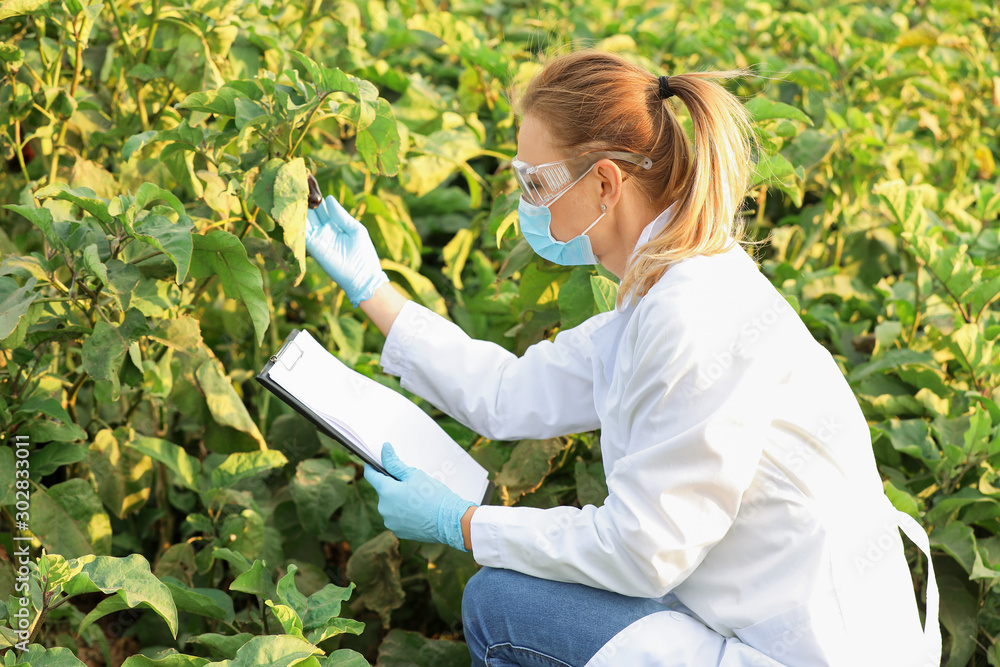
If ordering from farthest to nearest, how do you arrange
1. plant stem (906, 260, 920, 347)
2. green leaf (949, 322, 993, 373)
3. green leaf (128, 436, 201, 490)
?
plant stem (906, 260, 920, 347) < green leaf (949, 322, 993, 373) < green leaf (128, 436, 201, 490)

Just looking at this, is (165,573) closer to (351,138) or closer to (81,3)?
(81,3)

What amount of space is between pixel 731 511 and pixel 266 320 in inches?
31.6

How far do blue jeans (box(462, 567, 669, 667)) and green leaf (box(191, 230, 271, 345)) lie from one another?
579mm

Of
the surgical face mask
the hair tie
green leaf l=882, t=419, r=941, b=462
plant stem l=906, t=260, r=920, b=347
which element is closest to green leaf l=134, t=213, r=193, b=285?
the surgical face mask

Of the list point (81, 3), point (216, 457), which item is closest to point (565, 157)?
point (81, 3)

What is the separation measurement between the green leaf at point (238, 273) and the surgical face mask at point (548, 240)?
49 centimetres

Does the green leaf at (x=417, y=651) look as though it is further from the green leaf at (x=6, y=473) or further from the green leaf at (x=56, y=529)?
the green leaf at (x=6, y=473)

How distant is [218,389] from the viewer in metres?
1.63

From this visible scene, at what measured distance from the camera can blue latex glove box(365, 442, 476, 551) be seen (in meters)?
1.50

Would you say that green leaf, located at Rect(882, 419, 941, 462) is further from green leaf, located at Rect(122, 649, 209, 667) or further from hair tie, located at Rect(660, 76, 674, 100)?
green leaf, located at Rect(122, 649, 209, 667)

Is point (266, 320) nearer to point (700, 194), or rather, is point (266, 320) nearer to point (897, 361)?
point (700, 194)

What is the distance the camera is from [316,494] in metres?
1.80

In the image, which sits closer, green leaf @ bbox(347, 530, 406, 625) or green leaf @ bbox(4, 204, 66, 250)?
green leaf @ bbox(4, 204, 66, 250)

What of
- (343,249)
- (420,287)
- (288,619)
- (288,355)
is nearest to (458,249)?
(420,287)
